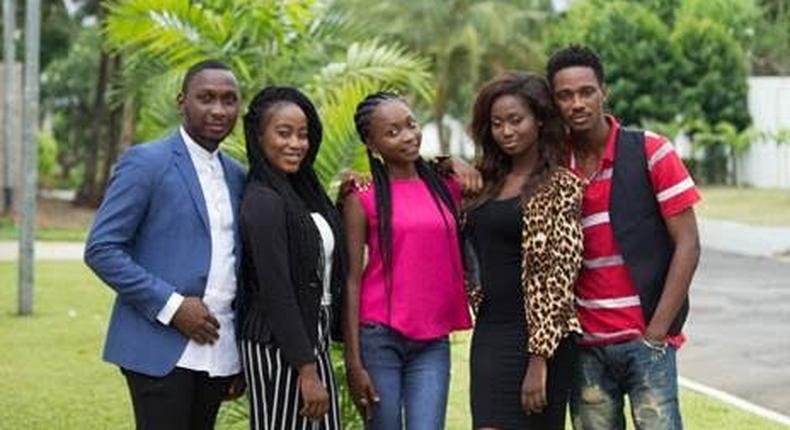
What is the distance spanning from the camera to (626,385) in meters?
4.22

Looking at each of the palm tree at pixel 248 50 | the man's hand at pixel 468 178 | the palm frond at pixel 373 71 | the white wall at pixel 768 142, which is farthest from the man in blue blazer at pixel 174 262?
the white wall at pixel 768 142

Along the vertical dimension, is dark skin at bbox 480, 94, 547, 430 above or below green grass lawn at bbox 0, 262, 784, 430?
above

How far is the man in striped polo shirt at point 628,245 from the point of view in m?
4.10

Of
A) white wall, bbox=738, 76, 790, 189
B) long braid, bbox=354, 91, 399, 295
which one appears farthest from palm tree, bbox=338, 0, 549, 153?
long braid, bbox=354, 91, 399, 295

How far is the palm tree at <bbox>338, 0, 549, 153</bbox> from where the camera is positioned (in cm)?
4219

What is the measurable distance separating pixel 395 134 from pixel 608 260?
81 cm

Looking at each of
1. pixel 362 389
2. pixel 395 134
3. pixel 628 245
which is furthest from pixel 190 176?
pixel 628 245

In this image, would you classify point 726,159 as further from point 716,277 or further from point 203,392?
point 203,392

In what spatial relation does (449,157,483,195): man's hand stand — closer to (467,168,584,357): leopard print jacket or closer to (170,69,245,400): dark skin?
(467,168,584,357): leopard print jacket

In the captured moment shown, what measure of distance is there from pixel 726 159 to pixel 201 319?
34640 millimetres

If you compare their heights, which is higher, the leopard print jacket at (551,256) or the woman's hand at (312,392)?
the leopard print jacket at (551,256)

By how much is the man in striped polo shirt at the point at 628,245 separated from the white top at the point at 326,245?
788 millimetres

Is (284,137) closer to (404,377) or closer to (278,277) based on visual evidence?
(278,277)

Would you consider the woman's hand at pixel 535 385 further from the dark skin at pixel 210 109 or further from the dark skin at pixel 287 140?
the dark skin at pixel 210 109
